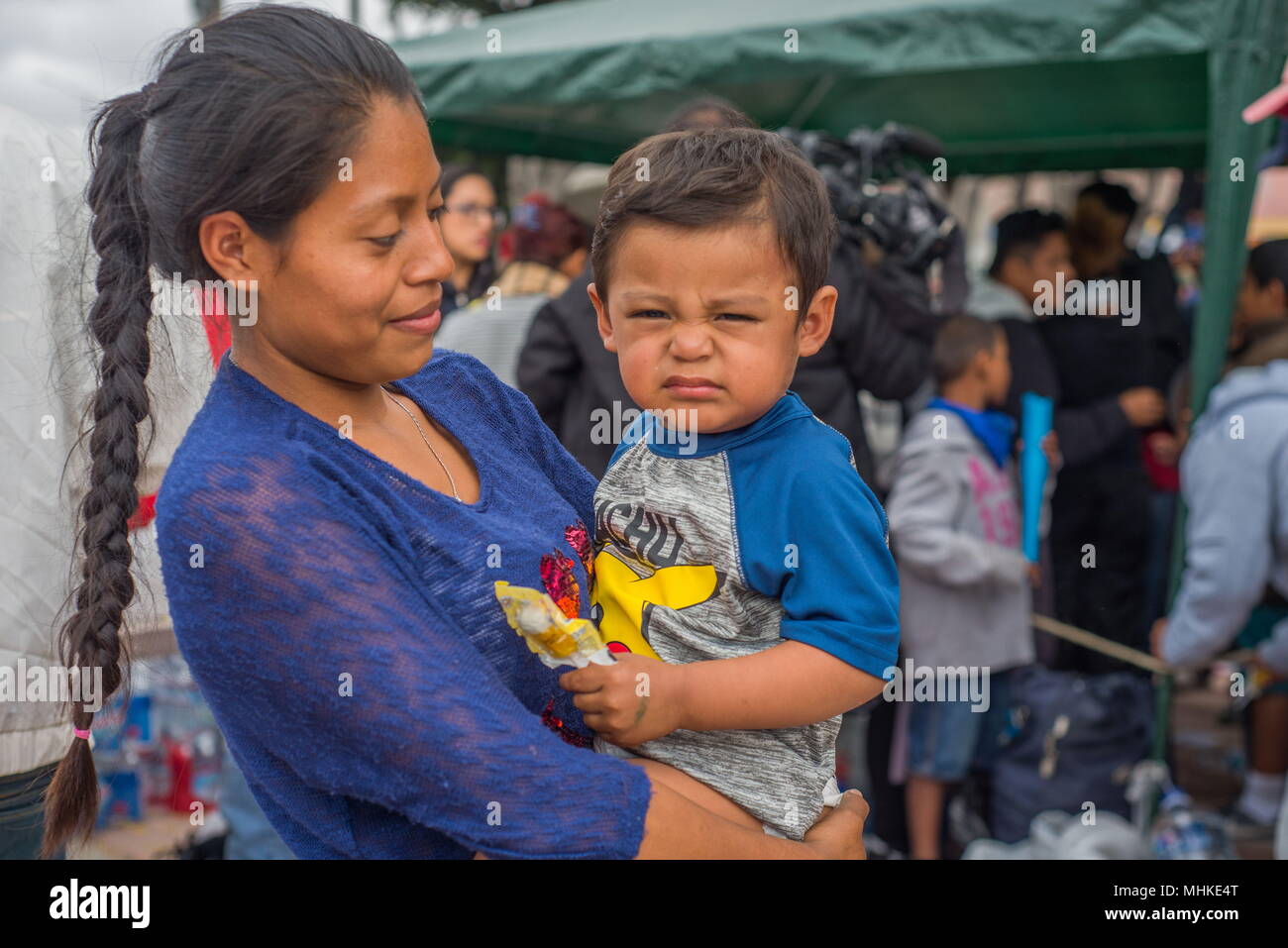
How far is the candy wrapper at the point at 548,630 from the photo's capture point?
1.22m

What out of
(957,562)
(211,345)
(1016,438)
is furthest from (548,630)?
(1016,438)

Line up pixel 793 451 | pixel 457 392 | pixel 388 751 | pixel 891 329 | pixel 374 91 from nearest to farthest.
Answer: pixel 388 751, pixel 374 91, pixel 793 451, pixel 457 392, pixel 891 329

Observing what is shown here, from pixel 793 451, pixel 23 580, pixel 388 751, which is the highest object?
pixel 793 451

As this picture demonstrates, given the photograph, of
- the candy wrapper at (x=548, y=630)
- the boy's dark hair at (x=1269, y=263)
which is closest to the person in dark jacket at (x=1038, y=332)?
the boy's dark hair at (x=1269, y=263)

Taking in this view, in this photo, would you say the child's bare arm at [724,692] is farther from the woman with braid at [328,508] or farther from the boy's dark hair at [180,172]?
the boy's dark hair at [180,172]

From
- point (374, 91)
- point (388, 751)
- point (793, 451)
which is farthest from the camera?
point (793, 451)

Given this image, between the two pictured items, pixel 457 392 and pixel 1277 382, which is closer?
pixel 457 392

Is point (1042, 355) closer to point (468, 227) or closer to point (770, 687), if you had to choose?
point (468, 227)

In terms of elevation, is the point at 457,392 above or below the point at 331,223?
below

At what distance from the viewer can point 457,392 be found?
165 cm

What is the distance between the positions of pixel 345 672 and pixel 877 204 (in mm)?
3021

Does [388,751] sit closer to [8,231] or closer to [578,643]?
[578,643]
